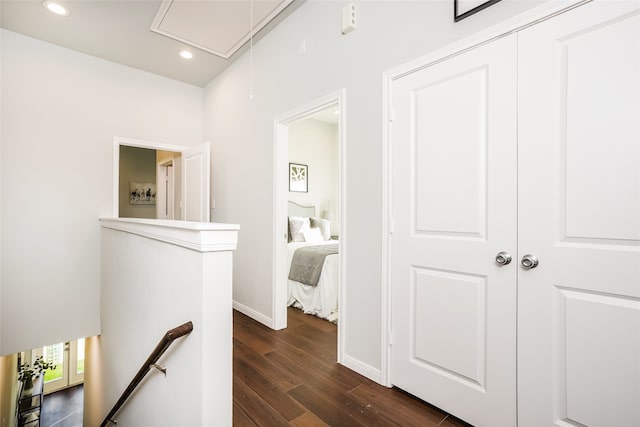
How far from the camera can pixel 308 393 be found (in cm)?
196

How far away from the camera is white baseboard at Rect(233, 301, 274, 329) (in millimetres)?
3104

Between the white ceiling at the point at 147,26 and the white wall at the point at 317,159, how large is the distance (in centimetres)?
219

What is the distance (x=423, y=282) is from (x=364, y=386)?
0.85 m

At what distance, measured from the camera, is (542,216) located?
1372mm

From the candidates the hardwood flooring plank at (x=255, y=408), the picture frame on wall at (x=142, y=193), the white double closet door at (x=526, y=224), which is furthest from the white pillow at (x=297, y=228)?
the picture frame on wall at (x=142, y=193)

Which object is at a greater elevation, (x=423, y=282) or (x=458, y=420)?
(x=423, y=282)

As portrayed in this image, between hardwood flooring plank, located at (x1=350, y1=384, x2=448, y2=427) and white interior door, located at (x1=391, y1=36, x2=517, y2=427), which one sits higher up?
white interior door, located at (x1=391, y1=36, x2=517, y2=427)

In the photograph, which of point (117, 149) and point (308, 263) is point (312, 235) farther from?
point (117, 149)

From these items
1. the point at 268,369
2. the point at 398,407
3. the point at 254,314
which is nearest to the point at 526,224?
the point at 398,407

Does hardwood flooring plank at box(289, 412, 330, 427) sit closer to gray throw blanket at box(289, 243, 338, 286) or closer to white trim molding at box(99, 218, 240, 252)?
white trim molding at box(99, 218, 240, 252)

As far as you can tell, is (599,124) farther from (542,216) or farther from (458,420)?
(458,420)

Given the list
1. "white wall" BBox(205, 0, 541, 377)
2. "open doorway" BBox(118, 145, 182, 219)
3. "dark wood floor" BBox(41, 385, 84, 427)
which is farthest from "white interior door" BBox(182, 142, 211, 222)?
"dark wood floor" BBox(41, 385, 84, 427)

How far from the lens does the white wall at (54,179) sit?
3.11 meters

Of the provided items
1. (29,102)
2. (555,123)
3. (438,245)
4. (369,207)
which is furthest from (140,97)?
(555,123)
